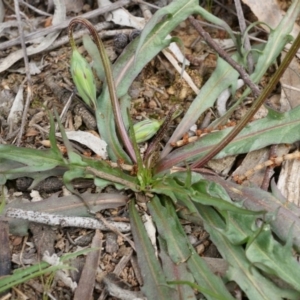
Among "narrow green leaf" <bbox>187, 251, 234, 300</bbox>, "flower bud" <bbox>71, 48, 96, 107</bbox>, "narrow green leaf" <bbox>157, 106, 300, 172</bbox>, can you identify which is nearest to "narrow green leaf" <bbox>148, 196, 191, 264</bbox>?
"narrow green leaf" <bbox>187, 251, 234, 300</bbox>

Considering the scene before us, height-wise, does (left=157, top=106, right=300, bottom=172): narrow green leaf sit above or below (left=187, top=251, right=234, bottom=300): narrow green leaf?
above

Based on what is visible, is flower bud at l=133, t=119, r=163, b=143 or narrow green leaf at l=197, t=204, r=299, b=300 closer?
narrow green leaf at l=197, t=204, r=299, b=300

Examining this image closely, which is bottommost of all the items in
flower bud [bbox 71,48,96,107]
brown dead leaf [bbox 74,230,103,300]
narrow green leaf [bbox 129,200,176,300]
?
brown dead leaf [bbox 74,230,103,300]

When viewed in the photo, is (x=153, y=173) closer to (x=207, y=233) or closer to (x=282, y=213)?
(x=207, y=233)

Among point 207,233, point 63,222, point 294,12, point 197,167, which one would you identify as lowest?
point 63,222

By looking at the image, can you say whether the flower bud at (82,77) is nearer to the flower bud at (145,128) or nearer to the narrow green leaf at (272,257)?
the flower bud at (145,128)

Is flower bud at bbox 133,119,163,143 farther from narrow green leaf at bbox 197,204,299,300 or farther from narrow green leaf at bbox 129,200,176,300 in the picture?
narrow green leaf at bbox 197,204,299,300

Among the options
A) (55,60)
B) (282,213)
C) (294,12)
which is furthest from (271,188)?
(55,60)
